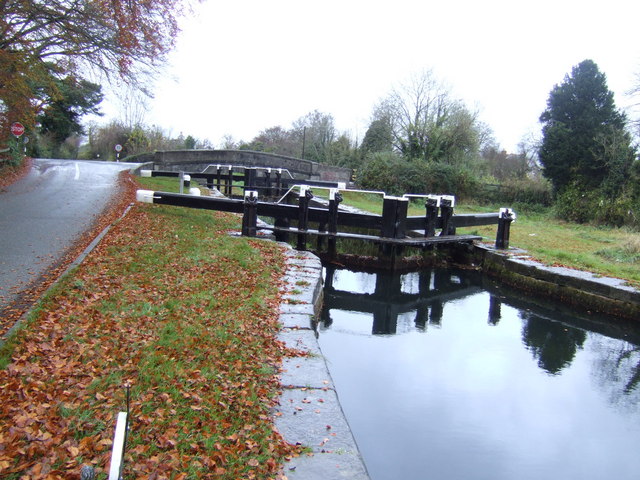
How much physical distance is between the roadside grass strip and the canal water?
43.1 inches

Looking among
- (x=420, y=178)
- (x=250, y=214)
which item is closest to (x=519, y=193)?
(x=420, y=178)

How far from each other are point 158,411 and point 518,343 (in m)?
5.09

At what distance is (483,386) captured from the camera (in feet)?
17.0

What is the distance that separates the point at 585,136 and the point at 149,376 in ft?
62.4

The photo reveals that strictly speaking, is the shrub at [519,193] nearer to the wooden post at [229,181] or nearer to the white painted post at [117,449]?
the wooden post at [229,181]

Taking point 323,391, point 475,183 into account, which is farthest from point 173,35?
point 475,183

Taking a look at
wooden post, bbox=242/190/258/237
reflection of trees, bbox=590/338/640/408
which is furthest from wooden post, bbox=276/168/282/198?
reflection of trees, bbox=590/338/640/408

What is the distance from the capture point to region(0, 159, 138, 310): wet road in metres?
5.82

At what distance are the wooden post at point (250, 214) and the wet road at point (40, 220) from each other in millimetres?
2695

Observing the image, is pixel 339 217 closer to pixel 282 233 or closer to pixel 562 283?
pixel 282 233

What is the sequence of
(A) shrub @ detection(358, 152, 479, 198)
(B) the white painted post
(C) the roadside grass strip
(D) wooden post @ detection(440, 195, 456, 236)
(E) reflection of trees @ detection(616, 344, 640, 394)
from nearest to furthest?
(B) the white painted post
(C) the roadside grass strip
(E) reflection of trees @ detection(616, 344, 640, 394)
(D) wooden post @ detection(440, 195, 456, 236)
(A) shrub @ detection(358, 152, 479, 198)

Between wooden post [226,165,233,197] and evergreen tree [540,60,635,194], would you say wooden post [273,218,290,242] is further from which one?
evergreen tree [540,60,635,194]

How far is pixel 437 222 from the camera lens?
34.7 feet

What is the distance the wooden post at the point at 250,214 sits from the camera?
906 cm
